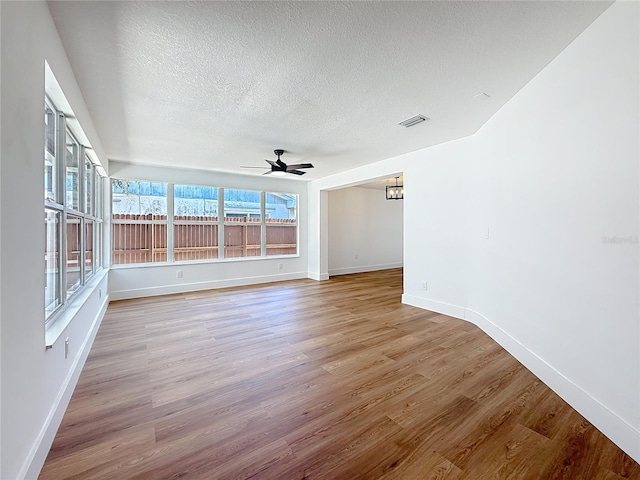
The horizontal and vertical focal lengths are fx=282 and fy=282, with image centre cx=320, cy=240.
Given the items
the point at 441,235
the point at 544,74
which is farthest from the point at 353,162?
the point at 544,74

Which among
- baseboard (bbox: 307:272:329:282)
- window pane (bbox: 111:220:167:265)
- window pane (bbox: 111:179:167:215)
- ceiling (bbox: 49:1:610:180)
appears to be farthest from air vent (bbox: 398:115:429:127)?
window pane (bbox: 111:220:167:265)

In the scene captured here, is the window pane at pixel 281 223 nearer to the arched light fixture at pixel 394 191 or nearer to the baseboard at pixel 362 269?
the baseboard at pixel 362 269

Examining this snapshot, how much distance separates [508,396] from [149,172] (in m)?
5.87

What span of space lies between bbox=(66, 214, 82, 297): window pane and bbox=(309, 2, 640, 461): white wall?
13.0 ft

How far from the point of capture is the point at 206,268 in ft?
18.5

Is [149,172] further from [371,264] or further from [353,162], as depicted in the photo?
[371,264]

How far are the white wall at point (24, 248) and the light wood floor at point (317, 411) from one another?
0.30m

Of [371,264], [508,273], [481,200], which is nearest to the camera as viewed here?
[508,273]

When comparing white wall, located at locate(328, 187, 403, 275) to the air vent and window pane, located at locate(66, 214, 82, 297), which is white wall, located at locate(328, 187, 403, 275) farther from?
window pane, located at locate(66, 214, 82, 297)

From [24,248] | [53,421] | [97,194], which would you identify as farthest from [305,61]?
[97,194]

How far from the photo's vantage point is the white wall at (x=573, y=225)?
1.50 m

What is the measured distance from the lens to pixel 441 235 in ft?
13.1

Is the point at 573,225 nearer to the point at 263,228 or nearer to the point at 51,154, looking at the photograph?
the point at 51,154

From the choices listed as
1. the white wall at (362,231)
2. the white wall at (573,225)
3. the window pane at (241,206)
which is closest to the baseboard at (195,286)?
the window pane at (241,206)
